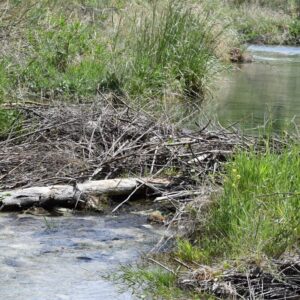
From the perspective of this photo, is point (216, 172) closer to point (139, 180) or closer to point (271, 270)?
point (139, 180)

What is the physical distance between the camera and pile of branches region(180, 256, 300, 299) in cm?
556

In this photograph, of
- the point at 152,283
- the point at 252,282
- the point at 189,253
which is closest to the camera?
the point at 252,282

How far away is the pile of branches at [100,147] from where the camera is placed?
816 centimetres

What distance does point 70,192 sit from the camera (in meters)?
7.79

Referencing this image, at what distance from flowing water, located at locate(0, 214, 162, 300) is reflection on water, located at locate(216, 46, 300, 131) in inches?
141

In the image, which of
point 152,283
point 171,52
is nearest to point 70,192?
point 152,283

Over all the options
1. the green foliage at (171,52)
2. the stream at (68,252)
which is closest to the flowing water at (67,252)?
the stream at (68,252)

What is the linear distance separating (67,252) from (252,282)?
156 cm

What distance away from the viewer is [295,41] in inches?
1345

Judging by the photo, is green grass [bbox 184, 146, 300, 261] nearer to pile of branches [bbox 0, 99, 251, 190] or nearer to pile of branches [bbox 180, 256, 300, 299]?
pile of branches [bbox 180, 256, 300, 299]

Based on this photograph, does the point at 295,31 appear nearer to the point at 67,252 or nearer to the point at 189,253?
the point at 67,252

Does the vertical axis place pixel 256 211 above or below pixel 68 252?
above

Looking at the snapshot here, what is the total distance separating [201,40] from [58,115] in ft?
20.5

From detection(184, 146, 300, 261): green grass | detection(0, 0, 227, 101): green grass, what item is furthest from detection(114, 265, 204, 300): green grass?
detection(0, 0, 227, 101): green grass
